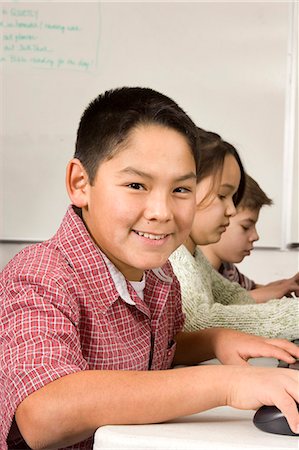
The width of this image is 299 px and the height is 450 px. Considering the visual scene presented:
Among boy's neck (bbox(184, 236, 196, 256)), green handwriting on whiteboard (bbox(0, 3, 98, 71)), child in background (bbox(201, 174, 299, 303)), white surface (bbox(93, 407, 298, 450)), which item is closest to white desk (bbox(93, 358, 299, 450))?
white surface (bbox(93, 407, 298, 450))

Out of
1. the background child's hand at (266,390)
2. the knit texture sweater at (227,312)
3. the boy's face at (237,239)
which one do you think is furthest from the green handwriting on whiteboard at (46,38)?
the background child's hand at (266,390)

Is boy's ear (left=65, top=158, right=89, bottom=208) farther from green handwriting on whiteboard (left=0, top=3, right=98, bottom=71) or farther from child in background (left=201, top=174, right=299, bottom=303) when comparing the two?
green handwriting on whiteboard (left=0, top=3, right=98, bottom=71)

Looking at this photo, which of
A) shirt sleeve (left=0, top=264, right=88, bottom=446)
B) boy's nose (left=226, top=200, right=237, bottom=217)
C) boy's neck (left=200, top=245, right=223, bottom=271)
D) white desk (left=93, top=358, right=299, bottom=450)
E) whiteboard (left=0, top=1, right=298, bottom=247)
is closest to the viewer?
white desk (left=93, top=358, right=299, bottom=450)

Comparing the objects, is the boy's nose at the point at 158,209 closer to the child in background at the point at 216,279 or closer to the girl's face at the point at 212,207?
the child in background at the point at 216,279

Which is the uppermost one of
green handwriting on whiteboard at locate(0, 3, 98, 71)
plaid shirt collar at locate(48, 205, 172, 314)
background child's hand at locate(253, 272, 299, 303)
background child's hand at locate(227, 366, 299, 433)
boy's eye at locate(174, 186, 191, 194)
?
green handwriting on whiteboard at locate(0, 3, 98, 71)

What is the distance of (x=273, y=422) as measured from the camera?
559 millimetres

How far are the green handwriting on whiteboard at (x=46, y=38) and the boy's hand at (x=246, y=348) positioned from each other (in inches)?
84.5

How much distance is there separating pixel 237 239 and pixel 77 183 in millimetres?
1092

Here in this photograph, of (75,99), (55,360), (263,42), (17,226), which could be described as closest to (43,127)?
(75,99)

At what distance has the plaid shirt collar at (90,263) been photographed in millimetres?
765

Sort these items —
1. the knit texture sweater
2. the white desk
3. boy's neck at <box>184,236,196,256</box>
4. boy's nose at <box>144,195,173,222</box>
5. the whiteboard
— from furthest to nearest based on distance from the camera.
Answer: the whiteboard < boy's neck at <box>184,236,196,256</box> < the knit texture sweater < boy's nose at <box>144,195,173,222</box> < the white desk

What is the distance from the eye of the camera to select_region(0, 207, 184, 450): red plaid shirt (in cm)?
63

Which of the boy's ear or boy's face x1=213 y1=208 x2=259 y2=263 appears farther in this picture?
boy's face x1=213 y1=208 x2=259 y2=263

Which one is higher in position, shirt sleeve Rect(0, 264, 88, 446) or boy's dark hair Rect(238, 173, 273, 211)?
shirt sleeve Rect(0, 264, 88, 446)
